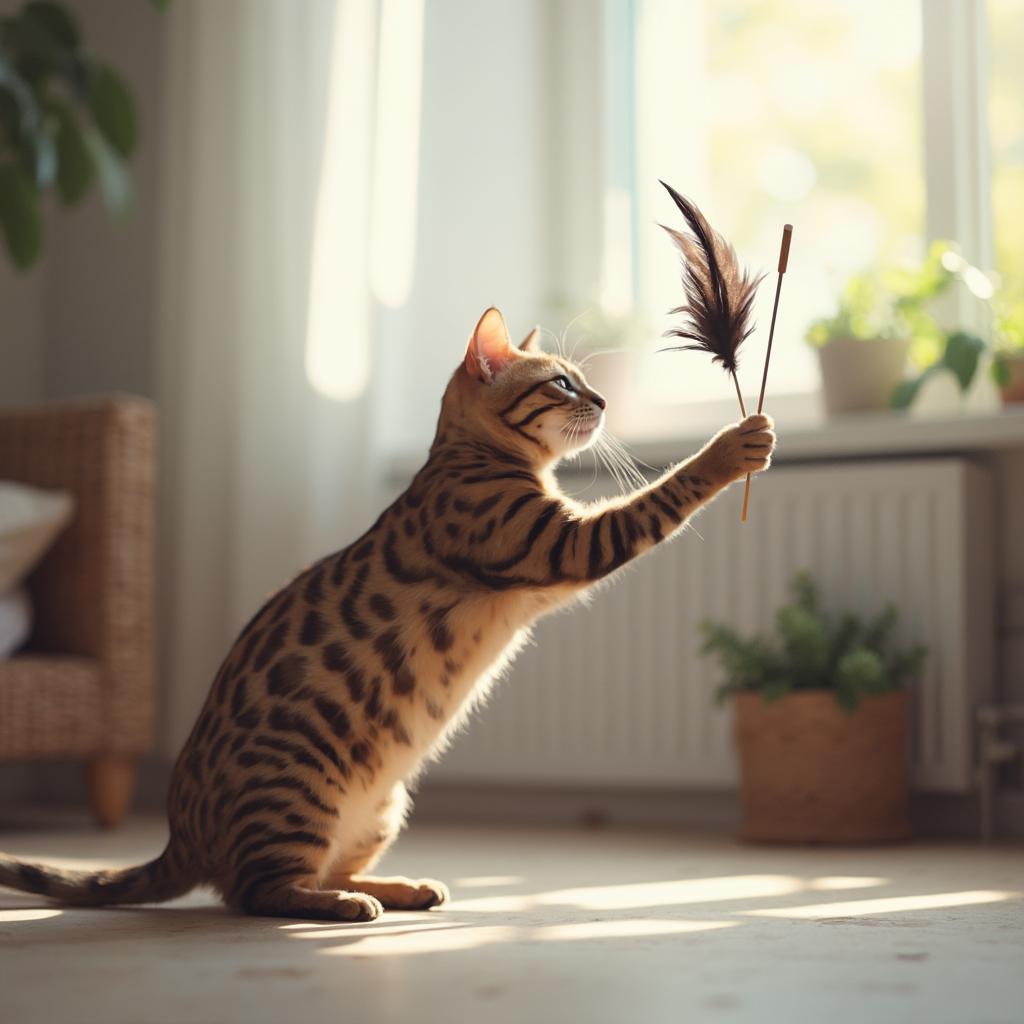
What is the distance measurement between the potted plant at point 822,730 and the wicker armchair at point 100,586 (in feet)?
3.78

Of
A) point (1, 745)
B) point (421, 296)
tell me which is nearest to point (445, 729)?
point (1, 745)

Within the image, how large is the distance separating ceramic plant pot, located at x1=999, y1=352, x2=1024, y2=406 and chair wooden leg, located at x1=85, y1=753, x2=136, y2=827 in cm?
182

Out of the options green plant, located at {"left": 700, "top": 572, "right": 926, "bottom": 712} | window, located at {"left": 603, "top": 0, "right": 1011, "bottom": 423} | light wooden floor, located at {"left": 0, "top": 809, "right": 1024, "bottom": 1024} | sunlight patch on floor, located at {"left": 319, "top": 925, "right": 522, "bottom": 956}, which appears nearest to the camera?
light wooden floor, located at {"left": 0, "top": 809, "right": 1024, "bottom": 1024}

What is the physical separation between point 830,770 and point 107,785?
4.54 feet

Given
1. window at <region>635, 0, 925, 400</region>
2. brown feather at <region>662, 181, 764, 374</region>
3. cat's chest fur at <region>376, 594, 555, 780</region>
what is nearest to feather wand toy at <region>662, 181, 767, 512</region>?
brown feather at <region>662, 181, 764, 374</region>

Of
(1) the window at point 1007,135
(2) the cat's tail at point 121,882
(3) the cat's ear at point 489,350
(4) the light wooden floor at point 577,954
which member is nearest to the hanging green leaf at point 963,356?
(1) the window at point 1007,135

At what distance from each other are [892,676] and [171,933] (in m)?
1.46

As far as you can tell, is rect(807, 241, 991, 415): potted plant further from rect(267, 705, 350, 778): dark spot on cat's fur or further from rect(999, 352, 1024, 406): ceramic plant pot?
rect(267, 705, 350, 778): dark spot on cat's fur

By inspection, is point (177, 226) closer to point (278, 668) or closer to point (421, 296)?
point (421, 296)

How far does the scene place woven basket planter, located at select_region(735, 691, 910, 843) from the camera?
2494mm

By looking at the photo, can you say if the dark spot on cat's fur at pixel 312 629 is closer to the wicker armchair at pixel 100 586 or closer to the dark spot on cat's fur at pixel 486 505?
the dark spot on cat's fur at pixel 486 505

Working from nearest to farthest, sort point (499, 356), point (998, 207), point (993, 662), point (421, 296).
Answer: point (499, 356) < point (993, 662) < point (998, 207) < point (421, 296)

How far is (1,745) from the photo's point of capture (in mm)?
2588

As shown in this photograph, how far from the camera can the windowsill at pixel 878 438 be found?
2.62 metres
